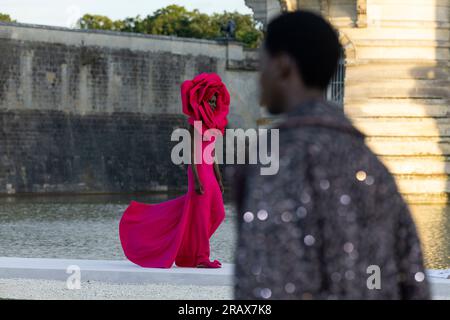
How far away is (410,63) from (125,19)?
52.3 m

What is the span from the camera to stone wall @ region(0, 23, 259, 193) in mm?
34656

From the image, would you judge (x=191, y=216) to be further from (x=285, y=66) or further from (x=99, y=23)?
(x=99, y=23)

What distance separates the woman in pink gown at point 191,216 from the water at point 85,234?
1.27ft

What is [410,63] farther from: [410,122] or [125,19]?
[125,19]

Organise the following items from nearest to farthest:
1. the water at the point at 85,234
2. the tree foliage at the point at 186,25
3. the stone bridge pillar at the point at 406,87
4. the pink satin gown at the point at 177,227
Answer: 1. the pink satin gown at the point at 177,227
2. the water at the point at 85,234
3. the stone bridge pillar at the point at 406,87
4. the tree foliage at the point at 186,25

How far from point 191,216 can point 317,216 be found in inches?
265

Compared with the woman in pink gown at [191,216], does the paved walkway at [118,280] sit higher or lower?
lower

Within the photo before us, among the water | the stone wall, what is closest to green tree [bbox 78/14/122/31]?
the stone wall

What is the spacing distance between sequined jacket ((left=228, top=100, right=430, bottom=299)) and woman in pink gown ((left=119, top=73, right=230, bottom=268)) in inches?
255

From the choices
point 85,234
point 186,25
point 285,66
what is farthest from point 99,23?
point 285,66

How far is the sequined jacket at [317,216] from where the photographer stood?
2617 millimetres

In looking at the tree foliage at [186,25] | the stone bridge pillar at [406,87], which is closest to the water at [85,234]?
the stone bridge pillar at [406,87]

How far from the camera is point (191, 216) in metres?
9.33

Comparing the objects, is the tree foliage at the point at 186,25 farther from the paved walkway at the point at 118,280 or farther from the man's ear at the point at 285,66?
the man's ear at the point at 285,66
